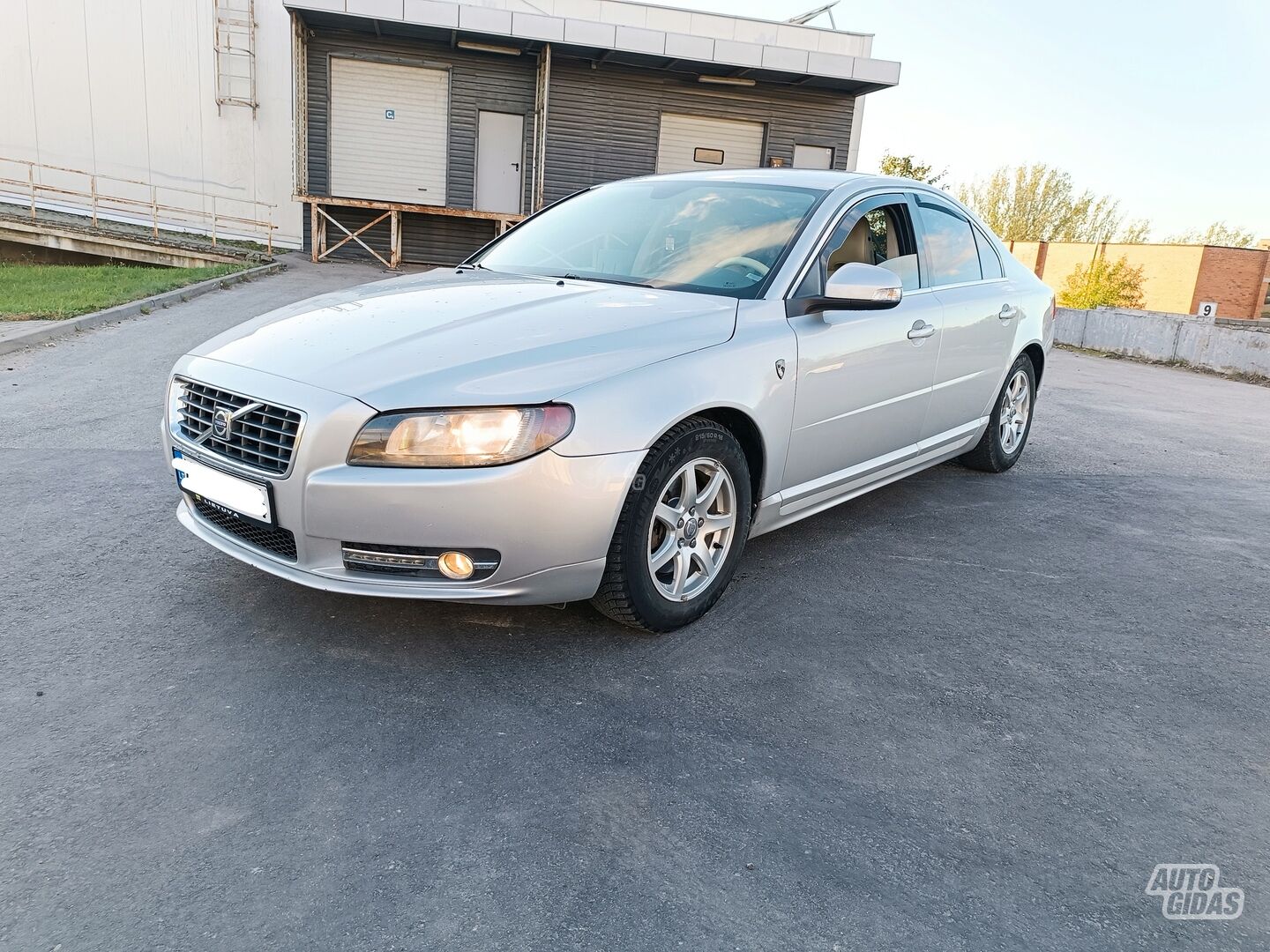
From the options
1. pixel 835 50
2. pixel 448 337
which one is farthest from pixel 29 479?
pixel 835 50

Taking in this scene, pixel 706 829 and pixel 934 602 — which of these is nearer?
pixel 706 829

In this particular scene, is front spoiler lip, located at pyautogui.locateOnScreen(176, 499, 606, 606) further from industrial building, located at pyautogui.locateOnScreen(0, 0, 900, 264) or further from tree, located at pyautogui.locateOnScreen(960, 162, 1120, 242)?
tree, located at pyautogui.locateOnScreen(960, 162, 1120, 242)

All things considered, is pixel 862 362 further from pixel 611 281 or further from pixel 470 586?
pixel 470 586

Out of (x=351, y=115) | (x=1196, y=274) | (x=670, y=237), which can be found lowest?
(x=1196, y=274)

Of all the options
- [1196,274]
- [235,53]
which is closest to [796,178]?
[235,53]

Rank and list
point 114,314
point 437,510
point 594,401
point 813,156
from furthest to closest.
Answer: point 813,156
point 114,314
point 594,401
point 437,510

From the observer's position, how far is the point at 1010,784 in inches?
102

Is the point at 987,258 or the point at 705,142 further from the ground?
the point at 705,142

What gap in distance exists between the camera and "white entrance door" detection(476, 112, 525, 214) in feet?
65.9

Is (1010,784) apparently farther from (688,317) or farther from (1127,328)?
(1127,328)

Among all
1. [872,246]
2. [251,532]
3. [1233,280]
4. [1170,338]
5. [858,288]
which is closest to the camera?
[251,532]

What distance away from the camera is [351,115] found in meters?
19.2

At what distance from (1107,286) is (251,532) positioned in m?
46.1

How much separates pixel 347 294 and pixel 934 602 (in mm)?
2742
